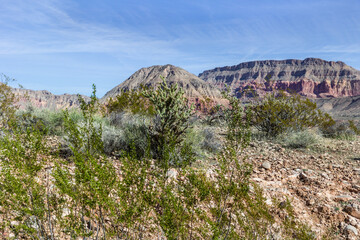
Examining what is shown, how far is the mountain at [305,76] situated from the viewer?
Result: 11656 centimetres

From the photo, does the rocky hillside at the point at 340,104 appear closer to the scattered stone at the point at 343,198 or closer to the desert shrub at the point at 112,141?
the scattered stone at the point at 343,198

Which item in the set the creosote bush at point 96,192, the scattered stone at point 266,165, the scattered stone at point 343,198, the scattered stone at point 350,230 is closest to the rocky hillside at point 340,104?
the scattered stone at point 266,165

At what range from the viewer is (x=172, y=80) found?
3263 inches

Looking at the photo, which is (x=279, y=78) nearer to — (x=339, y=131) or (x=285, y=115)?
(x=339, y=131)

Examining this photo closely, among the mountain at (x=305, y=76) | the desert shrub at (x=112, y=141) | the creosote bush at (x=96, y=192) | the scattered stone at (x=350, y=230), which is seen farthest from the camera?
the mountain at (x=305, y=76)

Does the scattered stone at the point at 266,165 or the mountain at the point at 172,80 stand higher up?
the mountain at the point at 172,80

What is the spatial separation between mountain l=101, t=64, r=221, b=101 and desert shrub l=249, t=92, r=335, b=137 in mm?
60867

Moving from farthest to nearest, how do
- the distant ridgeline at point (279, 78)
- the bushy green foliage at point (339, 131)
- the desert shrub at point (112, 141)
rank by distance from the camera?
the distant ridgeline at point (279, 78) < the bushy green foliage at point (339, 131) < the desert shrub at point (112, 141)

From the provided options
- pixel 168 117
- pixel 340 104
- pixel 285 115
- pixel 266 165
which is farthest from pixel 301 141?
pixel 340 104

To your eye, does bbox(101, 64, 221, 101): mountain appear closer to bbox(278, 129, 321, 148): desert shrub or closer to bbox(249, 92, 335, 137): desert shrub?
bbox(249, 92, 335, 137): desert shrub

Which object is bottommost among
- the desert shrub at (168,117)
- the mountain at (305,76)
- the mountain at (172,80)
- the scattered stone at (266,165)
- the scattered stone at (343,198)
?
the scattered stone at (343,198)

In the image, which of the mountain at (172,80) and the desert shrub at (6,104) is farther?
the mountain at (172,80)

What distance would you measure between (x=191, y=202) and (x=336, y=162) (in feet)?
22.0

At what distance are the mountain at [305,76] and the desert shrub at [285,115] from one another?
92.8 meters
